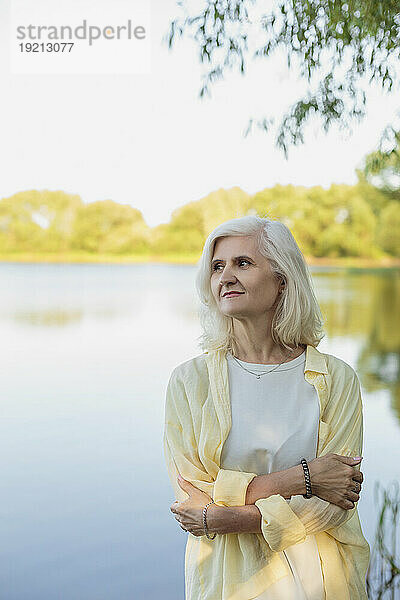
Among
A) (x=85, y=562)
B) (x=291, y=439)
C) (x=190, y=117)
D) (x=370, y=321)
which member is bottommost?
(x=85, y=562)

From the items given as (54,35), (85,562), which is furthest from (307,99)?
(85,562)

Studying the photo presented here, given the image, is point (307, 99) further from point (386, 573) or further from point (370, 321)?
point (370, 321)

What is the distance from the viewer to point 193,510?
143 centimetres

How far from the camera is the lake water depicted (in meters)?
3.57

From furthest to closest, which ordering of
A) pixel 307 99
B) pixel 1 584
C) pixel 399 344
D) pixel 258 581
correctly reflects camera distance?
pixel 399 344
pixel 1 584
pixel 307 99
pixel 258 581

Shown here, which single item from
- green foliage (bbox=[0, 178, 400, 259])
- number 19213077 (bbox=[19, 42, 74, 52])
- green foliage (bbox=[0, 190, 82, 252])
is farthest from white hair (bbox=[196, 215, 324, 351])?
green foliage (bbox=[0, 190, 82, 252])

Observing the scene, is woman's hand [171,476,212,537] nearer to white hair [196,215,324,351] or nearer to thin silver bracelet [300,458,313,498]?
thin silver bracelet [300,458,313,498]

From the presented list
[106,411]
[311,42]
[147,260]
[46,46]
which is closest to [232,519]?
[311,42]

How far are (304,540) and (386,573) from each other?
1643 millimetres

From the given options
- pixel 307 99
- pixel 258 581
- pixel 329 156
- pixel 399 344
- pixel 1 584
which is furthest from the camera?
pixel 399 344

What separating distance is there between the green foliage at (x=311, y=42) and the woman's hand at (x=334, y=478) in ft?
4.63

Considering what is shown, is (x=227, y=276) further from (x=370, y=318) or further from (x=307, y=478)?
(x=370, y=318)

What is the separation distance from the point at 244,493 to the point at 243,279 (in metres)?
0.44

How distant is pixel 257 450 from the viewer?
1.47 m
